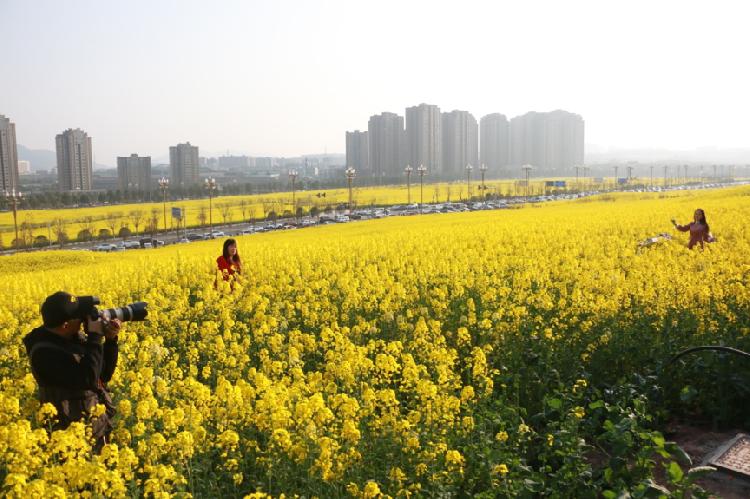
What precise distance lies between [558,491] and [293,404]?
2338 mm

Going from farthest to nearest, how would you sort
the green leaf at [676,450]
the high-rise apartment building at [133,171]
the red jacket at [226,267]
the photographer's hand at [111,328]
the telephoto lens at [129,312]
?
the high-rise apartment building at [133,171] < the red jacket at [226,267] < the telephoto lens at [129,312] < the photographer's hand at [111,328] < the green leaf at [676,450]

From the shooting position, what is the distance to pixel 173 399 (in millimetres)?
6207

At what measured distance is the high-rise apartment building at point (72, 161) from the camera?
594ft

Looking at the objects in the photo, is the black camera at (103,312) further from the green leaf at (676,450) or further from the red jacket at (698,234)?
the red jacket at (698,234)

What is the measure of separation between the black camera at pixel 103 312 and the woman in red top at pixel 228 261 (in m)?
5.28

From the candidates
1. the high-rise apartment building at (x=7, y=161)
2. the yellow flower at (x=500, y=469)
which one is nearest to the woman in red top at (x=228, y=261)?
the yellow flower at (x=500, y=469)

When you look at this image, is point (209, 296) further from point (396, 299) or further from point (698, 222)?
point (698, 222)

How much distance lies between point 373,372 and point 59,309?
3495 mm

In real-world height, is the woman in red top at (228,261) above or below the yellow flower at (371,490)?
above

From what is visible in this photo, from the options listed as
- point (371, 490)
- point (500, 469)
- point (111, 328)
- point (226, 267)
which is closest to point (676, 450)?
point (500, 469)

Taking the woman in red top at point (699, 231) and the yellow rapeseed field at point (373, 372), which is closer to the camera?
the yellow rapeseed field at point (373, 372)

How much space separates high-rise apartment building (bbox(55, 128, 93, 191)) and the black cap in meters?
193

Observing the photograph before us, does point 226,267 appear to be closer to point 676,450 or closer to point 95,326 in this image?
point 95,326

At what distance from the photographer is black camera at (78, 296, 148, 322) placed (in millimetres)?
5234
